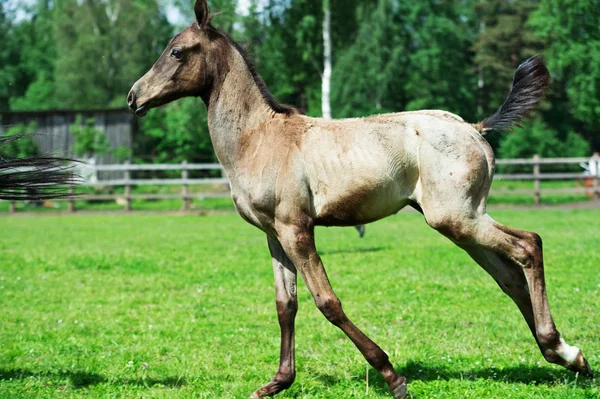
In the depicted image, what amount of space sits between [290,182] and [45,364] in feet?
9.38

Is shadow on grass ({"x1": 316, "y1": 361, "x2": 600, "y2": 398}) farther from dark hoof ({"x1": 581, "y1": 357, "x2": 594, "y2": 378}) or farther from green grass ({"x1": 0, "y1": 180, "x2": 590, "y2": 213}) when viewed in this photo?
green grass ({"x1": 0, "y1": 180, "x2": 590, "y2": 213})

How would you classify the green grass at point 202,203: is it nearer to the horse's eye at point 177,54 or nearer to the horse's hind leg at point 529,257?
the horse's hind leg at point 529,257

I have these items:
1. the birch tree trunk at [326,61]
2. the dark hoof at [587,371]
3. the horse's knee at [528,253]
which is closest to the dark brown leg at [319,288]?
the horse's knee at [528,253]

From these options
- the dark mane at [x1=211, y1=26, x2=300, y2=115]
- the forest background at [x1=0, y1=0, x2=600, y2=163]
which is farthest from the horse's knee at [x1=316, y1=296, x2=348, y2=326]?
the forest background at [x1=0, y1=0, x2=600, y2=163]

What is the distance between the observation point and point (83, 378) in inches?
216

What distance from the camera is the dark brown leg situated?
4.67 m

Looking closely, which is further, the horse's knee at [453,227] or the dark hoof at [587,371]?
the dark hoof at [587,371]

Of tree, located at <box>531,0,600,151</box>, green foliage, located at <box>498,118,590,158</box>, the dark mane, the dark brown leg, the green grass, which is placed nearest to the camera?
the dark brown leg

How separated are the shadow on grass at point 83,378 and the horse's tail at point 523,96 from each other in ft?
10.2

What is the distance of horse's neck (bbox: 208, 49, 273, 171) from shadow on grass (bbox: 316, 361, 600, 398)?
6.29 feet

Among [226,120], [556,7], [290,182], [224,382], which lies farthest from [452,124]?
[556,7]

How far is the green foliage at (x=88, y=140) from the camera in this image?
33812 millimetres

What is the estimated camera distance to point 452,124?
4758mm

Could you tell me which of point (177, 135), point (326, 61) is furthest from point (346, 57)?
point (177, 135)
